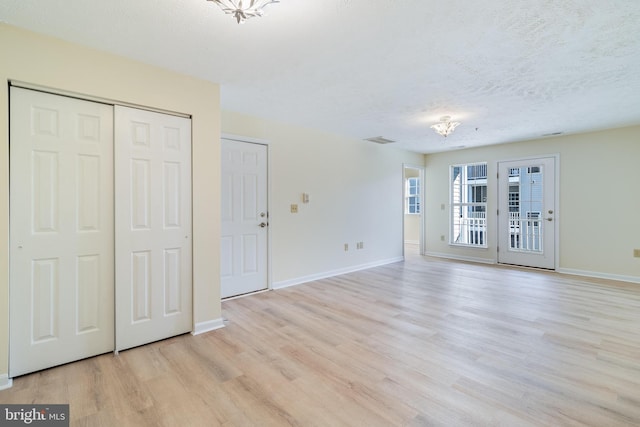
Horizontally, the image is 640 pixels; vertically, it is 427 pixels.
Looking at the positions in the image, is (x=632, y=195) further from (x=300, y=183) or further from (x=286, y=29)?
(x=286, y=29)

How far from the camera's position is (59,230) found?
7.40 feet

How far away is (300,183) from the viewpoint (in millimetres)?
4645

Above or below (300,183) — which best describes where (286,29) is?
above

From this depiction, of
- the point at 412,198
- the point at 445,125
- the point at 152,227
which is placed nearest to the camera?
the point at 152,227

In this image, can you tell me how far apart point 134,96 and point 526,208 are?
6386 mm

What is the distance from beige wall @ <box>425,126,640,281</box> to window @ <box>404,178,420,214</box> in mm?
3455

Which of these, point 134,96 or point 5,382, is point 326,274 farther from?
point 5,382

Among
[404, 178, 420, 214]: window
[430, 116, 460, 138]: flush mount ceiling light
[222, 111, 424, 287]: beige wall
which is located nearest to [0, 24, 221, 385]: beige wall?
[222, 111, 424, 287]: beige wall

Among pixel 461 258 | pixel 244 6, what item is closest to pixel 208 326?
pixel 244 6

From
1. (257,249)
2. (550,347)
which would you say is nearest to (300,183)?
(257,249)

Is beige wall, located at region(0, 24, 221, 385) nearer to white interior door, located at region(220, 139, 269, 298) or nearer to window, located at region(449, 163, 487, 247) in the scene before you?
white interior door, located at region(220, 139, 269, 298)

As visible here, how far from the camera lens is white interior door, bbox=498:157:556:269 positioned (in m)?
5.43

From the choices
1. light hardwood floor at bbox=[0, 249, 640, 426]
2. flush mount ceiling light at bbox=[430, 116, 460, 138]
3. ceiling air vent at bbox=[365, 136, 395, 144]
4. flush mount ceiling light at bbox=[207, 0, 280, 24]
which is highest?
ceiling air vent at bbox=[365, 136, 395, 144]

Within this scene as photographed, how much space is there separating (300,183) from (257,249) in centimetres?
121
